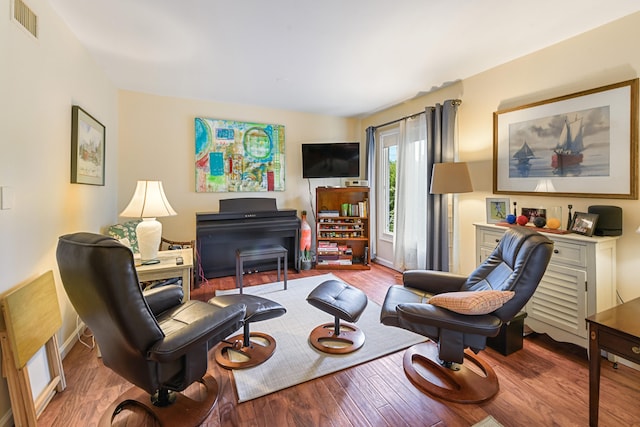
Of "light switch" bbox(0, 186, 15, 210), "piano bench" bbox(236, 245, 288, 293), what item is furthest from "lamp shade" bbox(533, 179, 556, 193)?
"light switch" bbox(0, 186, 15, 210)

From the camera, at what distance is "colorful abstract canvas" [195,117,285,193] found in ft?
13.0

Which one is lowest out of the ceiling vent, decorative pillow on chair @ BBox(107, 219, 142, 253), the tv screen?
decorative pillow on chair @ BBox(107, 219, 142, 253)

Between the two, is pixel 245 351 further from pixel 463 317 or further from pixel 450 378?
pixel 463 317

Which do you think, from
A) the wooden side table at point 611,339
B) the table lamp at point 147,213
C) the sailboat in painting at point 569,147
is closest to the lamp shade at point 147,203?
the table lamp at point 147,213

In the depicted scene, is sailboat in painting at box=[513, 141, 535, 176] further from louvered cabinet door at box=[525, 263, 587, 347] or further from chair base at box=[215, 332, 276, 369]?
chair base at box=[215, 332, 276, 369]

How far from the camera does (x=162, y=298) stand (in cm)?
188

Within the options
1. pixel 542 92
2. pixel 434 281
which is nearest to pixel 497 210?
pixel 542 92

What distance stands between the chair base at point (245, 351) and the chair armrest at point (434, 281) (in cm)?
122

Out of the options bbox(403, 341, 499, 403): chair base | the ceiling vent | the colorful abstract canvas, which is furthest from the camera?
the colorful abstract canvas

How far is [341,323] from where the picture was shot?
2596 millimetres

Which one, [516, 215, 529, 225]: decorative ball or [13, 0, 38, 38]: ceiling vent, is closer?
[13, 0, 38, 38]: ceiling vent

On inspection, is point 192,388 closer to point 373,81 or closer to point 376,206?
point 373,81

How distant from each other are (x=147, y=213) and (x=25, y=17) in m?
1.36

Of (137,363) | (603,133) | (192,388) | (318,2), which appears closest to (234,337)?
(192,388)
